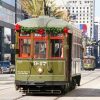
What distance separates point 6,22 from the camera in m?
96.4

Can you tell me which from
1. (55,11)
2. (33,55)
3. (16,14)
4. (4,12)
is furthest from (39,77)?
(16,14)

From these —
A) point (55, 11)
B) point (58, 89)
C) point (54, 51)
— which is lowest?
point (58, 89)

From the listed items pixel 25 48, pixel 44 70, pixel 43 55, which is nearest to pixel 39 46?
pixel 43 55

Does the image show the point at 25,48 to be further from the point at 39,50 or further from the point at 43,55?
the point at 43,55

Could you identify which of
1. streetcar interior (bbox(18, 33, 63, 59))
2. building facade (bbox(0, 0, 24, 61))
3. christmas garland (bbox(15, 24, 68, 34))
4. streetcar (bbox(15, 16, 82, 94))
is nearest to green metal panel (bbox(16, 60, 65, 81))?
streetcar (bbox(15, 16, 82, 94))

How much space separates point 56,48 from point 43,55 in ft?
2.05

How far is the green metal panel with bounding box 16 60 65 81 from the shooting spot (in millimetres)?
23750

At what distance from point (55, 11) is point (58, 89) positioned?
6004 cm

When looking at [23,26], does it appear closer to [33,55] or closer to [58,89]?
[33,55]

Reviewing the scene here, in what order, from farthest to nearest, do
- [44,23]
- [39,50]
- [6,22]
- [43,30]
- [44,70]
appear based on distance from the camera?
1. [6,22]
2. [44,23]
3. [43,30]
4. [39,50]
5. [44,70]

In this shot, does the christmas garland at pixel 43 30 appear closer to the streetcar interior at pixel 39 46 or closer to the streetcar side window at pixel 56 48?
the streetcar interior at pixel 39 46

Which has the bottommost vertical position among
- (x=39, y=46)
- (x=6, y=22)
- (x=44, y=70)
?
(x=44, y=70)

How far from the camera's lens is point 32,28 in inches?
953

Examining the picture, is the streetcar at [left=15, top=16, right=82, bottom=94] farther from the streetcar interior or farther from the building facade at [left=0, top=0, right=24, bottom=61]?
the building facade at [left=0, top=0, right=24, bottom=61]
